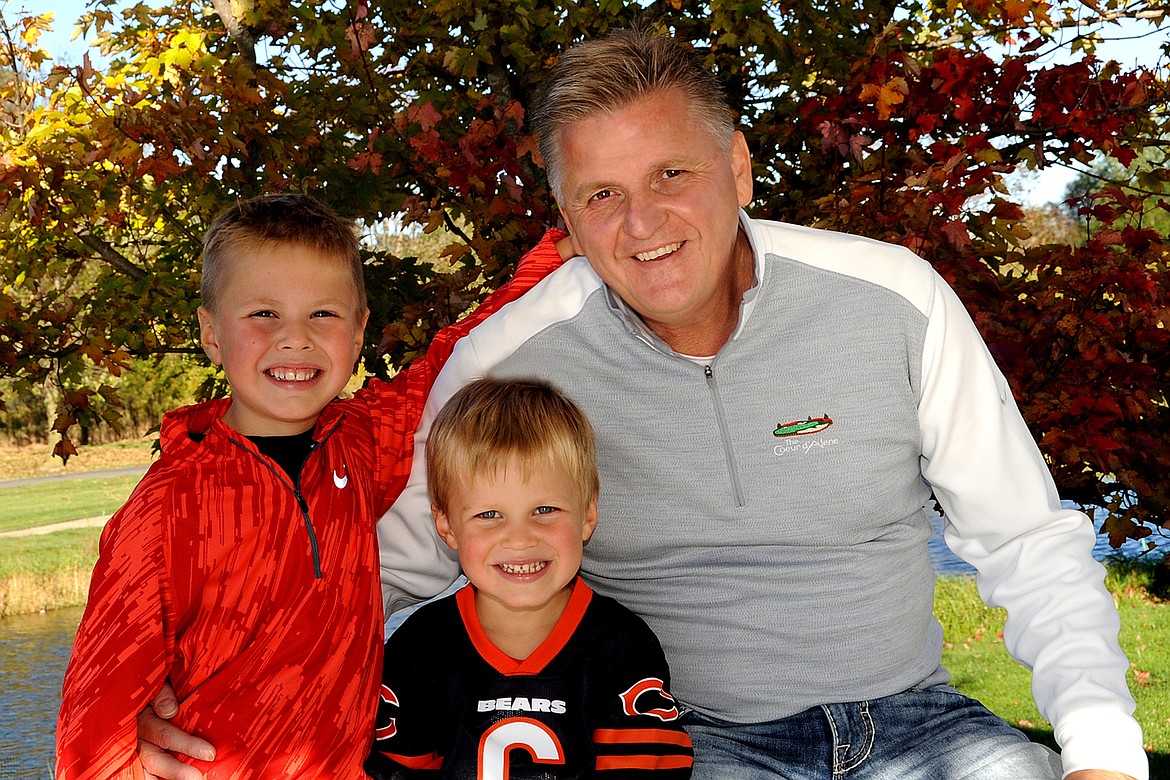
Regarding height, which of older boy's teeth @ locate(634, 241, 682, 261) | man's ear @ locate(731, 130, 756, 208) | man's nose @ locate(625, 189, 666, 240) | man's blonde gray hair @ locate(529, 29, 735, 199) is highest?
man's blonde gray hair @ locate(529, 29, 735, 199)

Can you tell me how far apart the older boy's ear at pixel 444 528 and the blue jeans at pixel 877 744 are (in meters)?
0.59

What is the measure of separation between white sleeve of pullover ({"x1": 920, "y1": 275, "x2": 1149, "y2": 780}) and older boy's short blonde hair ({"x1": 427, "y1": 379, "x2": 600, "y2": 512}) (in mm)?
657

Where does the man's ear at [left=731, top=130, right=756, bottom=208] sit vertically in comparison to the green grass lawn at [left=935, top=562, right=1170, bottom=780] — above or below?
above

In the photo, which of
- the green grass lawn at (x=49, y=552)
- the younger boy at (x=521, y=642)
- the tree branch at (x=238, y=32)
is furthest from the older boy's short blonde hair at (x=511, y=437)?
the green grass lawn at (x=49, y=552)

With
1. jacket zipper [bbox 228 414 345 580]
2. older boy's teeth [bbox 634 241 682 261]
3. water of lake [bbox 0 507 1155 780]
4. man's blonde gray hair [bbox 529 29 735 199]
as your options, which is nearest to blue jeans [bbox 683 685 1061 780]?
jacket zipper [bbox 228 414 345 580]

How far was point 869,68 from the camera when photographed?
339 cm

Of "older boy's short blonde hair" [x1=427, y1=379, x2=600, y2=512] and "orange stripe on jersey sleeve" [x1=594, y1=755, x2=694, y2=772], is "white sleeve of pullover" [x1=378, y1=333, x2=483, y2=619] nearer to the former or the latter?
"older boy's short blonde hair" [x1=427, y1=379, x2=600, y2=512]

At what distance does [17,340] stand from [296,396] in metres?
1.93

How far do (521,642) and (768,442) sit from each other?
603 mm

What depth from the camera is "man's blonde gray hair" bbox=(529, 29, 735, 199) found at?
85.9 inches

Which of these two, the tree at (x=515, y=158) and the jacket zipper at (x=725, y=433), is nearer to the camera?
the jacket zipper at (x=725, y=433)

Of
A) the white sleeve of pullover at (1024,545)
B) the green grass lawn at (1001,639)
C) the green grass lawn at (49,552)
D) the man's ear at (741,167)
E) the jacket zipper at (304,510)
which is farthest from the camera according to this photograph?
the green grass lawn at (49,552)

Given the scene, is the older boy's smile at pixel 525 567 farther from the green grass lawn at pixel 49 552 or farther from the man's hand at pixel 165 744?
the green grass lawn at pixel 49 552

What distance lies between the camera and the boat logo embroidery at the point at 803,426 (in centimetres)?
218
